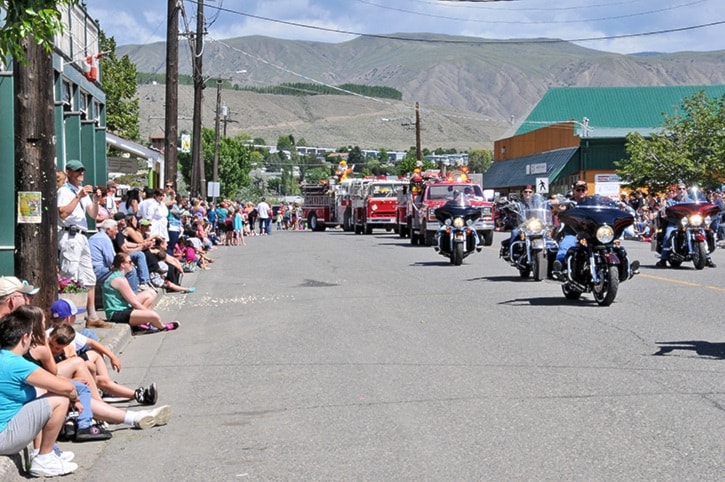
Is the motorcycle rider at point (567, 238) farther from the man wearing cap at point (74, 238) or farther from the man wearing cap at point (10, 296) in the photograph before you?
the man wearing cap at point (10, 296)

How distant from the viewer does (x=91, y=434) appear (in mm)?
8375

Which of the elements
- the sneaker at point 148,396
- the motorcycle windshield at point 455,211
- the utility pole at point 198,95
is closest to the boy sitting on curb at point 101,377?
the sneaker at point 148,396

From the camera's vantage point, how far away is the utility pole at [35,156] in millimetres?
11672

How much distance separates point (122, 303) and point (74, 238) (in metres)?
1.25

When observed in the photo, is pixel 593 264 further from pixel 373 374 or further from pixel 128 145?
pixel 128 145

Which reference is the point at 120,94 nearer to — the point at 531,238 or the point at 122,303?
the point at 531,238

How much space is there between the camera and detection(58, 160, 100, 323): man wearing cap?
14.7 m

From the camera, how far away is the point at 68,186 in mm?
15445

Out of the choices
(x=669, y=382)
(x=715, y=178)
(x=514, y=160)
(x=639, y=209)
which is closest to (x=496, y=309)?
(x=669, y=382)

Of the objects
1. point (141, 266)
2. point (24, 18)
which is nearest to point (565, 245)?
point (141, 266)

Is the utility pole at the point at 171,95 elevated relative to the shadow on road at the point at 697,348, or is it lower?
elevated

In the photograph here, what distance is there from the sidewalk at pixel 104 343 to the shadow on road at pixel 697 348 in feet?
19.6

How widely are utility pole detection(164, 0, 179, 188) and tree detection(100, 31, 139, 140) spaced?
135ft

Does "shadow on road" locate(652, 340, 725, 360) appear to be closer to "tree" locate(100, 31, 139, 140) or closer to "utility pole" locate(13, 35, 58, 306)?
"utility pole" locate(13, 35, 58, 306)
